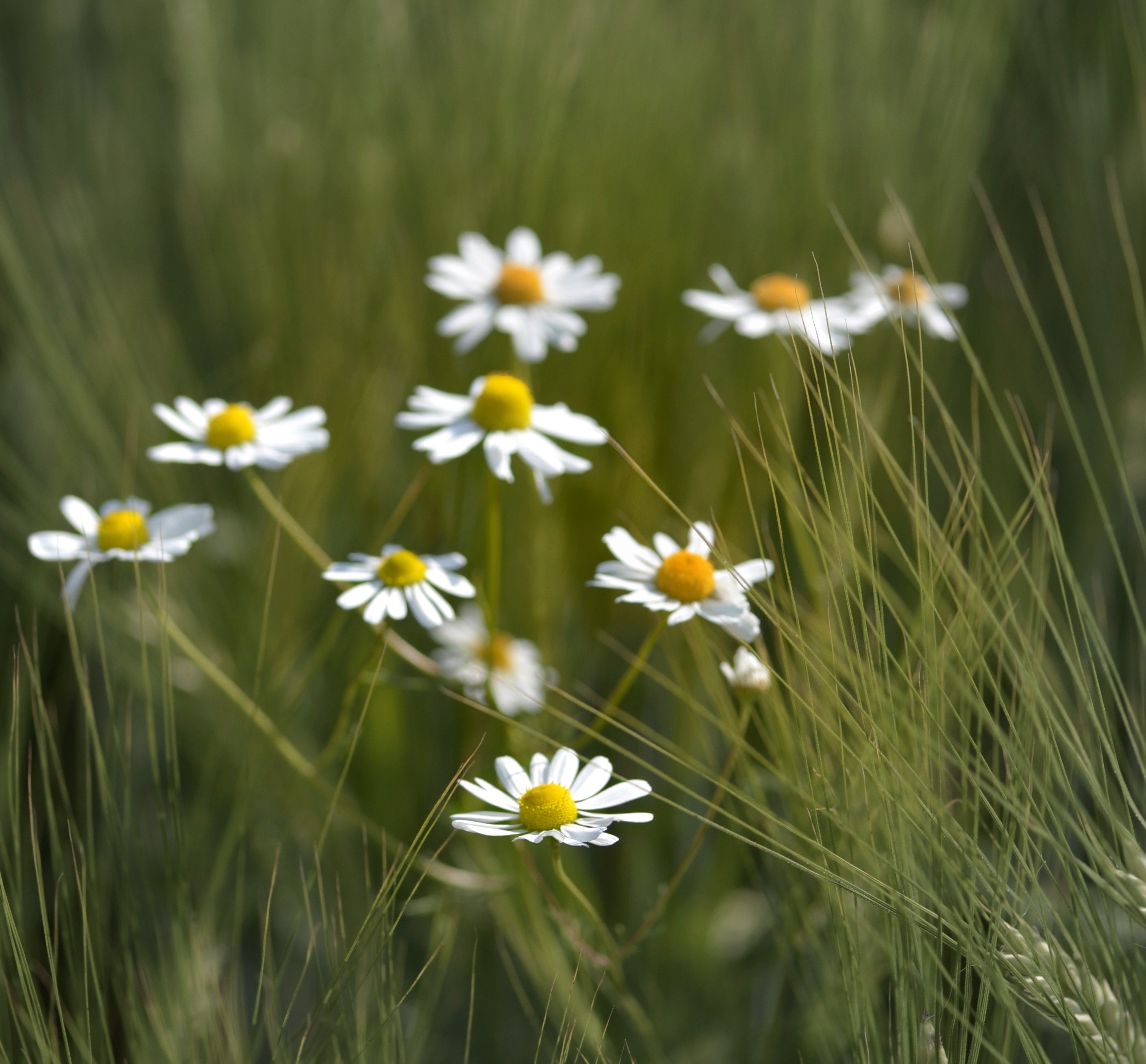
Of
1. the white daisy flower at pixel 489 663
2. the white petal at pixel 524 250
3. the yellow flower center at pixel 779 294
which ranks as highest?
the white petal at pixel 524 250

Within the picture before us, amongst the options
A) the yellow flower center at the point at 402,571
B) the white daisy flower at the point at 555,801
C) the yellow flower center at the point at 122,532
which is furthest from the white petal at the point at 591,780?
the yellow flower center at the point at 122,532

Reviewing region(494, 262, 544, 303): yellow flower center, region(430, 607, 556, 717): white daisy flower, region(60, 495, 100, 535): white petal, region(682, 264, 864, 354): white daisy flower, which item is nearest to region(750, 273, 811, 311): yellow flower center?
region(682, 264, 864, 354): white daisy flower

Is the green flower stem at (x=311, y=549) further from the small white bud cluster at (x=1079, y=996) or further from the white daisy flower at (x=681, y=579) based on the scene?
the small white bud cluster at (x=1079, y=996)

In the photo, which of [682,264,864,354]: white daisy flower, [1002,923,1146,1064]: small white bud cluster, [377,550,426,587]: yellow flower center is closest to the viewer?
[1002,923,1146,1064]: small white bud cluster

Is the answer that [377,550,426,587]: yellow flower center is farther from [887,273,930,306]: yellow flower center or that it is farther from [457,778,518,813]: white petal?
[887,273,930,306]: yellow flower center

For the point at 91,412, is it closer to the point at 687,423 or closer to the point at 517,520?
the point at 517,520

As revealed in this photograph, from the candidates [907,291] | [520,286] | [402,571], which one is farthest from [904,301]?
[402,571]

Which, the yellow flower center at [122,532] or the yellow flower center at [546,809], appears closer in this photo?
the yellow flower center at [546,809]

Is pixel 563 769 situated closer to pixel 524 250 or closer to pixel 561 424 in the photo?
pixel 561 424
